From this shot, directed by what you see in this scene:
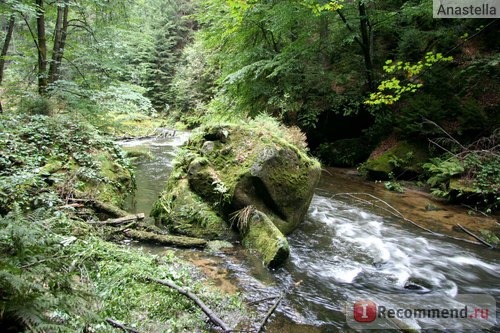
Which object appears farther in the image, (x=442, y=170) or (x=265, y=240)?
(x=442, y=170)

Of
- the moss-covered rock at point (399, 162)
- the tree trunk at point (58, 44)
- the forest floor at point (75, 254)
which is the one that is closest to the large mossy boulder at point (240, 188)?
the forest floor at point (75, 254)

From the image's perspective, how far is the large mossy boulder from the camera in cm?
607

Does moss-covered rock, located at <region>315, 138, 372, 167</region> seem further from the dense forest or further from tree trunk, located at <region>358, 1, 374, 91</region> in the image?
tree trunk, located at <region>358, 1, 374, 91</region>

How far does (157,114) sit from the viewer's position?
1118 cm

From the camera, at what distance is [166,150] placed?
1627 cm

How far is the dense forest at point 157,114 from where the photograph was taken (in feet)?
10.3

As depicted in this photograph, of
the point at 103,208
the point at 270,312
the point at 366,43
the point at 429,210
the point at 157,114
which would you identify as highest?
the point at 366,43

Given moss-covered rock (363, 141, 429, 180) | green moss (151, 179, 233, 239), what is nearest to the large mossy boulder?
green moss (151, 179, 233, 239)

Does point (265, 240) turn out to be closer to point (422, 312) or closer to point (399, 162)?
point (422, 312)

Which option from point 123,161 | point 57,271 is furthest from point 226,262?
point 123,161

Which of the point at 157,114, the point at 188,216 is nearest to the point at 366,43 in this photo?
the point at 157,114

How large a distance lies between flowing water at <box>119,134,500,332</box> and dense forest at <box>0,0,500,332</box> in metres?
0.60

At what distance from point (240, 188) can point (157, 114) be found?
245 inches

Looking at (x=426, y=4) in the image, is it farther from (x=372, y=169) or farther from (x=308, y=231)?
(x=308, y=231)
